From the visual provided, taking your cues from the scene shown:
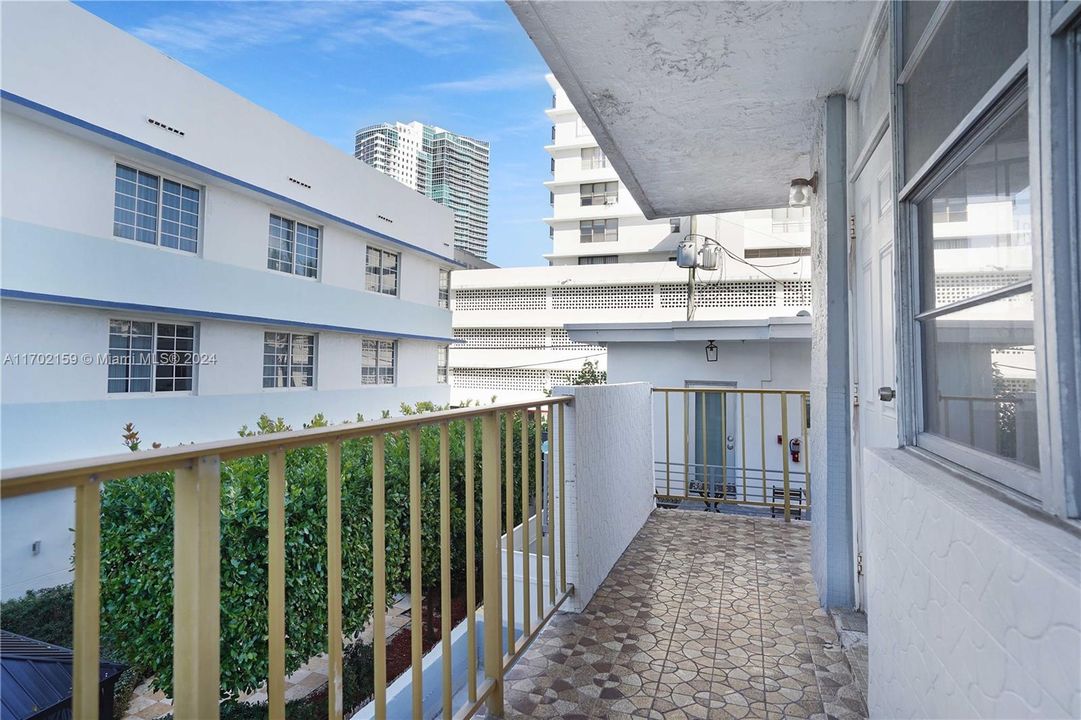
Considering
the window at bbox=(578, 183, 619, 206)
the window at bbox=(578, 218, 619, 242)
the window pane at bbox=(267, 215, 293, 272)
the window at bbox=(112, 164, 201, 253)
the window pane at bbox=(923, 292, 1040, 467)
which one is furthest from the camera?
the window at bbox=(578, 183, 619, 206)

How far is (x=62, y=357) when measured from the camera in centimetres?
877

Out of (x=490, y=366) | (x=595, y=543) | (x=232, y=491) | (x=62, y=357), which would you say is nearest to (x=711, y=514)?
(x=595, y=543)

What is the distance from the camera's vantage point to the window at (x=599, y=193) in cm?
2877

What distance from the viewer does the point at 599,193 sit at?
1151 inches

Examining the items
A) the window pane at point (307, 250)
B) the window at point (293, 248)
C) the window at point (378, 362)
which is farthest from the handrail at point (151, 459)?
the window at point (378, 362)

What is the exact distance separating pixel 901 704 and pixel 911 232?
1140 mm

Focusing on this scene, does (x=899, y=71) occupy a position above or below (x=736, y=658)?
above

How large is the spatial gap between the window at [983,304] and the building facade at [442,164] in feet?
103

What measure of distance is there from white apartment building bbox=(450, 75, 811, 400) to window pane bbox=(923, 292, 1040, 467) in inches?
733

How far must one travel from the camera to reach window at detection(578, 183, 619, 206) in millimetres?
28766

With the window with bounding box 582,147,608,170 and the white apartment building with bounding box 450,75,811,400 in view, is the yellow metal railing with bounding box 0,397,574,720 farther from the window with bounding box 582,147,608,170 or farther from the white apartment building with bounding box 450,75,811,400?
the window with bounding box 582,147,608,170

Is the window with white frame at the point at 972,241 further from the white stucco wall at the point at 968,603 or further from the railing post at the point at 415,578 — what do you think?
the railing post at the point at 415,578

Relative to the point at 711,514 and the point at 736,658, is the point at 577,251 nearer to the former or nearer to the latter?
the point at 711,514

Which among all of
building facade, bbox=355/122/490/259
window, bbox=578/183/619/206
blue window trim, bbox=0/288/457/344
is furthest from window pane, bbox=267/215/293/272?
window, bbox=578/183/619/206
